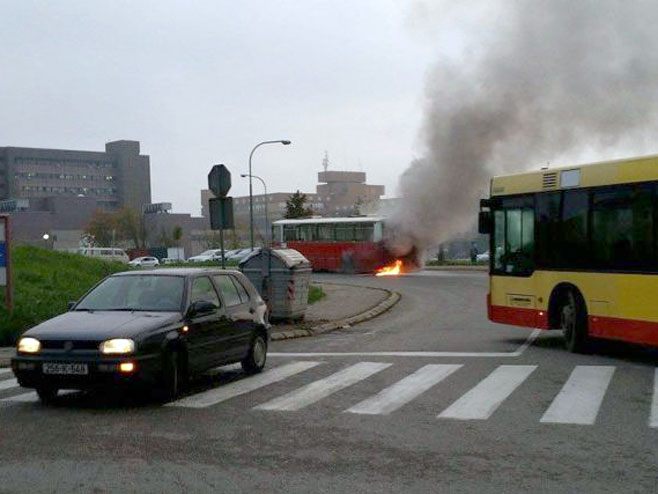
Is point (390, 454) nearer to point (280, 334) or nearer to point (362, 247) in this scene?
point (280, 334)

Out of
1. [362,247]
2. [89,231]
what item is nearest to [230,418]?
[362,247]

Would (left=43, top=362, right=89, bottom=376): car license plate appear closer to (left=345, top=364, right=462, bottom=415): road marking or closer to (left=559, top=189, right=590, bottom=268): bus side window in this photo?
(left=345, top=364, right=462, bottom=415): road marking

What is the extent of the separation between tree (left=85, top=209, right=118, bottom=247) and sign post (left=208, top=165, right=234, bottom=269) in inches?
3141

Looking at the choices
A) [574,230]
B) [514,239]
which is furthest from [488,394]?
[514,239]

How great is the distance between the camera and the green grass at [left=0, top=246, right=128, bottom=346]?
53.7 ft

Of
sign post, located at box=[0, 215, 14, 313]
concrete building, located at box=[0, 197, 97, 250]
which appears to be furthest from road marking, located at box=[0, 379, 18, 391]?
concrete building, located at box=[0, 197, 97, 250]

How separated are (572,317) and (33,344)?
815cm

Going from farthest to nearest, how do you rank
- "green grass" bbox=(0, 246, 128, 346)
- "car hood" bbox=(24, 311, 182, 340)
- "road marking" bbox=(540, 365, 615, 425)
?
"green grass" bbox=(0, 246, 128, 346) → "car hood" bbox=(24, 311, 182, 340) → "road marking" bbox=(540, 365, 615, 425)

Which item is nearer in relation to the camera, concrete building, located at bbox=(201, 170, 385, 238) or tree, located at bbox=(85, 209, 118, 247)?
tree, located at bbox=(85, 209, 118, 247)

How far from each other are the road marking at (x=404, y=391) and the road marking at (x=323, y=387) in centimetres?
57

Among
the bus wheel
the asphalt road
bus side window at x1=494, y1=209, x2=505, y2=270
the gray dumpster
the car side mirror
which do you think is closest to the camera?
the asphalt road

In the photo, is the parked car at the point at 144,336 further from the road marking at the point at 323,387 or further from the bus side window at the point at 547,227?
the bus side window at the point at 547,227

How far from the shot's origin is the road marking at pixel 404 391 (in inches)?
359

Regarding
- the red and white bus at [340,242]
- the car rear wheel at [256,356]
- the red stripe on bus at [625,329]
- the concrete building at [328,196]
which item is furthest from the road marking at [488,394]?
the concrete building at [328,196]
